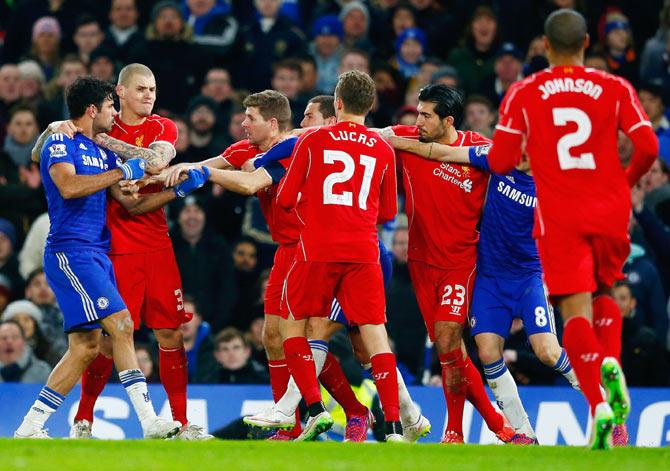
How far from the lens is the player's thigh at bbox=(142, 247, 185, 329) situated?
36.0 ft

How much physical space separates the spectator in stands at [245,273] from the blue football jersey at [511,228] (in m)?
4.88

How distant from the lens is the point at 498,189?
1098cm

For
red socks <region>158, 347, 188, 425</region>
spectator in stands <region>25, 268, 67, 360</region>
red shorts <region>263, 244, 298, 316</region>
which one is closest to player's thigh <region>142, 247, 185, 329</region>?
red socks <region>158, 347, 188, 425</region>

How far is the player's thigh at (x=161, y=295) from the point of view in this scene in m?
11.0

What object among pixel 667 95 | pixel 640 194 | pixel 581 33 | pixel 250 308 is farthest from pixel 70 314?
pixel 667 95

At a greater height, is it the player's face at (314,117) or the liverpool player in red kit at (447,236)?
the player's face at (314,117)

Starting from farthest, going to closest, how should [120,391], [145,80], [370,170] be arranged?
[120,391], [145,80], [370,170]

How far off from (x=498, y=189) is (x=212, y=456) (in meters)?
3.56

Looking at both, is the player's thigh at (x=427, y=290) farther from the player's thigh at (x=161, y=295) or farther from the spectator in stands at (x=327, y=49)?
the spectator in stands at (x=327, y=49)

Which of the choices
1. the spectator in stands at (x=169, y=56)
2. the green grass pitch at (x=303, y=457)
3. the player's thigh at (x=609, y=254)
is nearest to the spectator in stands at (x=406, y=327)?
the spectator in stands at (x=169, y=56)

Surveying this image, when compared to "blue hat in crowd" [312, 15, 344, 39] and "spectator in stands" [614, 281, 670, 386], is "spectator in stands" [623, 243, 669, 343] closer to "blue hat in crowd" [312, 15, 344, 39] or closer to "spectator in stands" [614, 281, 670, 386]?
"spectator in stands" [614, 281, 670, 386]

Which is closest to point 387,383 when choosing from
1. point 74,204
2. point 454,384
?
point 454,384

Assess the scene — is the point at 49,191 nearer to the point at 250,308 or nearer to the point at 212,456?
the point at 212,456

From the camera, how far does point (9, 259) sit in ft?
51.6
